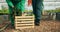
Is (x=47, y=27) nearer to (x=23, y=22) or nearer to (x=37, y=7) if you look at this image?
(x=37, y=7)

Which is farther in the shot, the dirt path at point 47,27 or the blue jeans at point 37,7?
the blue jeans at point 37,7

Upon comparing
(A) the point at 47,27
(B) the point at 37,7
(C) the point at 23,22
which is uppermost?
(B) the point at 37,7

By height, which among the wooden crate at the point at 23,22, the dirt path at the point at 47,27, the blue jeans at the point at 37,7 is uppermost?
the blue jeans at the point at 37,7

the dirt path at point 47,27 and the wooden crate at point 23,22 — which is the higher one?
the wooden crate at point 23,22

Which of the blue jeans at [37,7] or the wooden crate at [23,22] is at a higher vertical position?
the blue jeans at [37,7]

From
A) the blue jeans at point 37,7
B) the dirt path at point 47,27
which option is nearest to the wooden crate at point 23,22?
the dirt path at point 47,27

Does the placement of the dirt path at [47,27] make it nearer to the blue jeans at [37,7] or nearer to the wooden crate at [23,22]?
the wooden crate at [23,22]

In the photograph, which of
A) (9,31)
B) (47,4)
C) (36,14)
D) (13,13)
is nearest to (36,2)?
(36,14)

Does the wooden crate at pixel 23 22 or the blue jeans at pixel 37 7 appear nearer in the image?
the wooden crate at pixel 23 22

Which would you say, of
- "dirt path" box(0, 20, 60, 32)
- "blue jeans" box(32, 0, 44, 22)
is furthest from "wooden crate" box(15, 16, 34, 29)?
"blue jeans" box(32, 0, 44, 22)

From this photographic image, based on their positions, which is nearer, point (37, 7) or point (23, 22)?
point (23, 22)

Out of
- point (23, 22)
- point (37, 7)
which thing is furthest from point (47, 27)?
point (23, 22)

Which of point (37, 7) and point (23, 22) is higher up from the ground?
point (37, 7)

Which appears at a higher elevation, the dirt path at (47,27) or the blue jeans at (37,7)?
the blue jeans at (37,7)
